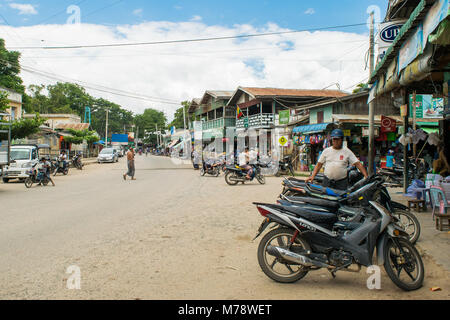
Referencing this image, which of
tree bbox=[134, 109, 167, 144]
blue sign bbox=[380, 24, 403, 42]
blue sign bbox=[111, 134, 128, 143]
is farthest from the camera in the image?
tree bbox=[134, 109, 167, 144]

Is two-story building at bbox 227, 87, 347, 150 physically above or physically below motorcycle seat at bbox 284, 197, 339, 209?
above

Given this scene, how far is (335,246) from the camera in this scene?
14.3ft

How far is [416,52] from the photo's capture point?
569 cm

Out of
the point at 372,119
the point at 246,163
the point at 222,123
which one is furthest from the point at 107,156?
the point at 372,119

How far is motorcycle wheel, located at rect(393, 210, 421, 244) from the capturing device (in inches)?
245

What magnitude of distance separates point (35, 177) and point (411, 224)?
15.8 metres

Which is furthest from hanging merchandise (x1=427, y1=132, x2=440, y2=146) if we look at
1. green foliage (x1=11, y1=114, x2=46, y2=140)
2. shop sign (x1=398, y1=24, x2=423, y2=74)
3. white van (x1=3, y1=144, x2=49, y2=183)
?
green foliage (x1=11, y1=114, x2=46, y2=140)

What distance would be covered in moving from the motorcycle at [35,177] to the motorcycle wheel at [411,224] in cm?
1550

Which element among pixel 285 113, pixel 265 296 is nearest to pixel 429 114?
pixel 285 113

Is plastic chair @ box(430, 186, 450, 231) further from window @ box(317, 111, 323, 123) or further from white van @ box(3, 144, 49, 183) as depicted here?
window @ box(317, 111, 323, 123)

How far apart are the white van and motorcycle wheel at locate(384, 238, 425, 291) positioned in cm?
1764

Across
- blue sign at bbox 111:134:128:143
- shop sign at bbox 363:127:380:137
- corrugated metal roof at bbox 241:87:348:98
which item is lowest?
shop sign at bbox 363:127:380:137

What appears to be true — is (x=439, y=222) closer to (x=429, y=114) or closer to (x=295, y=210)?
(x=295, y=210)

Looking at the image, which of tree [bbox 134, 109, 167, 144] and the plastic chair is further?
tree [bbox 134, 109, 167, 144]
